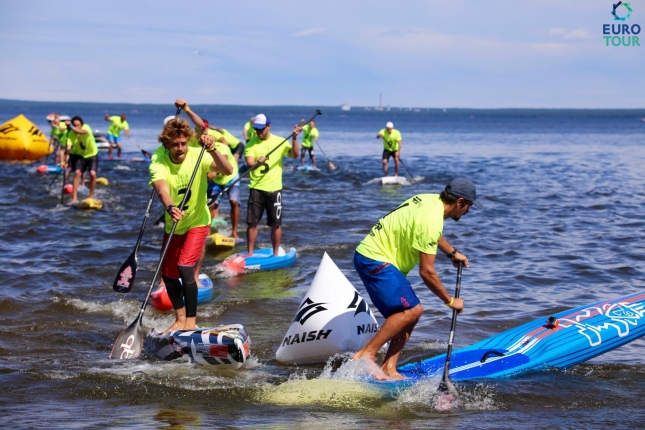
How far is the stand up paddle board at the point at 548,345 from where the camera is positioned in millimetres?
6484

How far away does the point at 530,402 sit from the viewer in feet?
19.6

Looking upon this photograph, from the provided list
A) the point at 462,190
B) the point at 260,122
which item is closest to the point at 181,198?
the point at 462,190

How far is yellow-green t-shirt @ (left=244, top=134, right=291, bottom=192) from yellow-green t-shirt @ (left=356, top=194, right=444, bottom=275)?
416cm

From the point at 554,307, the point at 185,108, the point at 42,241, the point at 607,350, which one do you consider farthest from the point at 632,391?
the point at 42,241

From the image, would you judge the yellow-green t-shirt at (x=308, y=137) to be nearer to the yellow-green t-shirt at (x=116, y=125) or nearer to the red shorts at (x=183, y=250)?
the yellow-green t-shirt at (x=116, y=125)

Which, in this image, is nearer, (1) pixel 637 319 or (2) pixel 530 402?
(2) pixel 530 402

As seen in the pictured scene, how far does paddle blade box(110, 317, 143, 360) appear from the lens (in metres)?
6.67

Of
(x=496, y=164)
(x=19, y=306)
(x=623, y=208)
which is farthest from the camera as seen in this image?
(x=496, y=164)

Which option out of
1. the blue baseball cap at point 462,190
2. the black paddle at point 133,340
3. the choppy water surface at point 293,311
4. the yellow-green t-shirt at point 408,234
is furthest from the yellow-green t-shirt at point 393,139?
the blue baseball cap at point 462,190

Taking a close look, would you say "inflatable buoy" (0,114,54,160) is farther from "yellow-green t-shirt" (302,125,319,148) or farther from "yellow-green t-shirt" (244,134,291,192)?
"yellow-green t-shirt" (244,134,291,192)

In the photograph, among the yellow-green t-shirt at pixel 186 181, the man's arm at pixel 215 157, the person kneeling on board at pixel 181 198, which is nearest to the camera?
the man's arm at pixel 215 157

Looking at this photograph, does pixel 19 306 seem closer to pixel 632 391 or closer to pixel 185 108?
pixel 185 108

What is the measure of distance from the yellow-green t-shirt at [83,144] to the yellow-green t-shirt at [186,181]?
29.3 feet

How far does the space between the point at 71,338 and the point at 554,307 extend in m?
5.50
